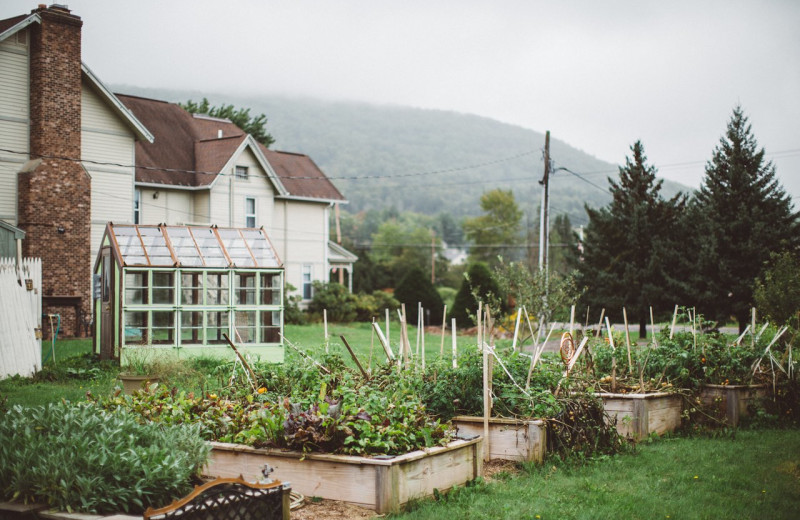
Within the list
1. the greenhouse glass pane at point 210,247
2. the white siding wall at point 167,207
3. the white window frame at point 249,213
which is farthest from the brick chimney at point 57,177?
the white window frame at point 249,213

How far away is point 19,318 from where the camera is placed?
13.2 metres

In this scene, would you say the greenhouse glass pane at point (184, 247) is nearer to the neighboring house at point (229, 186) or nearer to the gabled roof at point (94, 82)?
the gabled roof at point (94, 82)

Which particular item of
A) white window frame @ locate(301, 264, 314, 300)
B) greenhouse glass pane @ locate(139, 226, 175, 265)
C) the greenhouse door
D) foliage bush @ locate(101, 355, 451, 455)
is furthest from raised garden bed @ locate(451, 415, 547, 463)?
white window frame @ locate(301, 264, 314, 300)

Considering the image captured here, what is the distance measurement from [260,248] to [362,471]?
11.3 metres

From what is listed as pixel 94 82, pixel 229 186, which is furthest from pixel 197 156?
pixel 94 82

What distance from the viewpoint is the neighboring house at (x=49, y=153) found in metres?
21.3

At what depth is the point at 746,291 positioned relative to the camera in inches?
963

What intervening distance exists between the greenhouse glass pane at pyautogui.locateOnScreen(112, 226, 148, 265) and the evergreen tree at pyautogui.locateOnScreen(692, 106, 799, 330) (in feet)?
60.4

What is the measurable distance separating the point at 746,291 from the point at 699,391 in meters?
16.5

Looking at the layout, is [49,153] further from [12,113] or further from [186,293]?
[186,293]

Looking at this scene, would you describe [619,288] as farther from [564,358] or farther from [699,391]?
[564,358]

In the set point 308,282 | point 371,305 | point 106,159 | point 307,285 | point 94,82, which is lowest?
point 371,305

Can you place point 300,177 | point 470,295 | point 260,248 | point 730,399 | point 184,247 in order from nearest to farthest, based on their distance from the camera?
point 730,399, point 184,247, point 260,248, point 470,295, point 300,177

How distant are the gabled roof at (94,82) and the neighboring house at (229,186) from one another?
1457 mm
